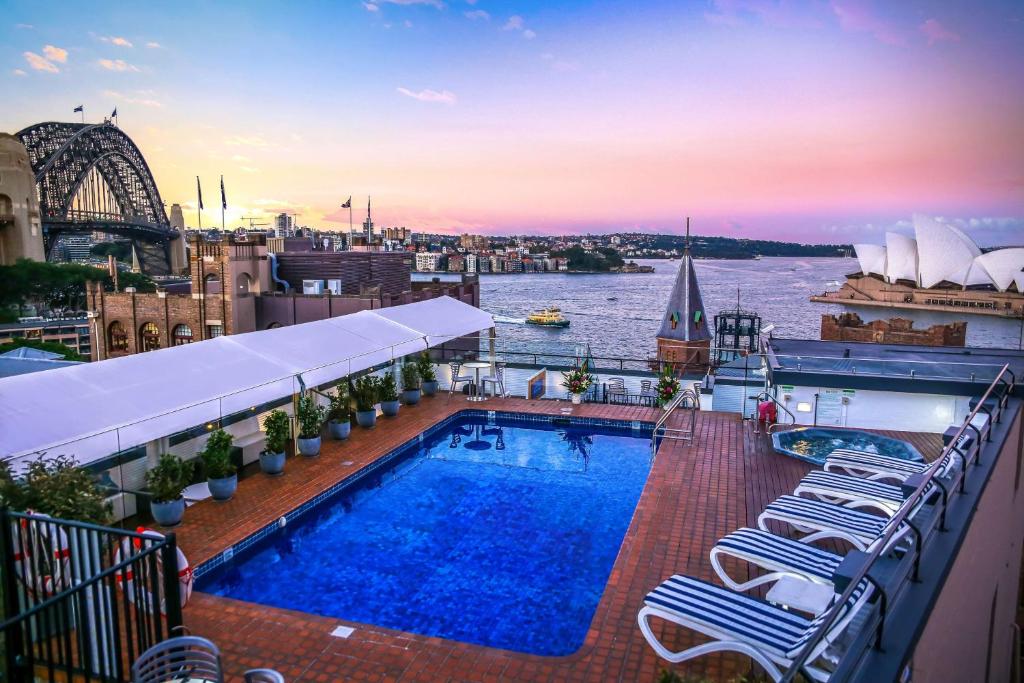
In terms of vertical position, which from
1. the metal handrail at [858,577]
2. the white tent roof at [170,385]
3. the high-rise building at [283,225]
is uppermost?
the high-rise building at [283,225]

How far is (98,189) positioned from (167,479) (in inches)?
3771

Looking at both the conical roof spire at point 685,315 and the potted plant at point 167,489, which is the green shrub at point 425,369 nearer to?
the potted plant at point 167,489

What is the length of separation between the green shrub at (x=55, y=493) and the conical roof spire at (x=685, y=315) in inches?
1001

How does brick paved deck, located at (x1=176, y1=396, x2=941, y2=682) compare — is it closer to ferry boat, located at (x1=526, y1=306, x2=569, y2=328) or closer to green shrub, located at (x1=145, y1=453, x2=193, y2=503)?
green shrub, located at (x1=145, y1=453, x2=193, y2=503)

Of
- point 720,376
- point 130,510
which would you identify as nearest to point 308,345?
point 130,510

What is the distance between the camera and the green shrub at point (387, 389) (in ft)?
43.4

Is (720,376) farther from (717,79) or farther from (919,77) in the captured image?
(919,77)

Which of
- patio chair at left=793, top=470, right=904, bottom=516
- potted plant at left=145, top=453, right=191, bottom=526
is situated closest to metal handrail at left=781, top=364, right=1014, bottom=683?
patio chair at left=793, top=470, right=904, bottom=516

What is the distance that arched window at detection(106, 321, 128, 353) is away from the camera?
2783 centimetres

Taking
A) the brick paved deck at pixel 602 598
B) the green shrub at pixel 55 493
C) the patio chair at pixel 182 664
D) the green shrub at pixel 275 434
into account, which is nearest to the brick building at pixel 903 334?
the brick paved deck at pixel 602 598

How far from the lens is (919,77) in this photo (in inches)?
1139

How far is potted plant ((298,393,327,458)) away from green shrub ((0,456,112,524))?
15.2 ft

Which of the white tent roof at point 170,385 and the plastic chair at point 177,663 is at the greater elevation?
the white tent roof at point 170,385

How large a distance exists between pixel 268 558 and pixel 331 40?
21.2m
